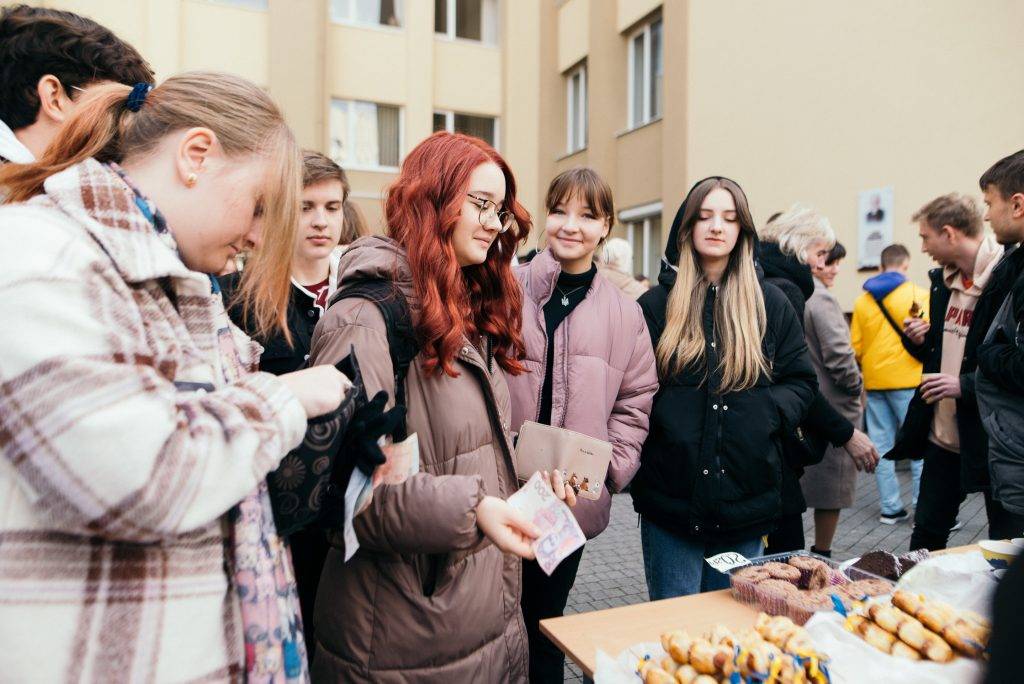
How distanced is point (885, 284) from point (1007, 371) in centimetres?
328

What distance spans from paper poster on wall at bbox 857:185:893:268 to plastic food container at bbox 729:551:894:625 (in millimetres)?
7322

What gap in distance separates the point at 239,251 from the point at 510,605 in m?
1.15

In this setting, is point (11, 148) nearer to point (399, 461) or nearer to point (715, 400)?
point (399, 461)

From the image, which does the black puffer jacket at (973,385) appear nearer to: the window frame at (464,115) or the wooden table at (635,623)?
the wooden table at (635,623)

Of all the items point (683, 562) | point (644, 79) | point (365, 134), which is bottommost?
point (683, 562)

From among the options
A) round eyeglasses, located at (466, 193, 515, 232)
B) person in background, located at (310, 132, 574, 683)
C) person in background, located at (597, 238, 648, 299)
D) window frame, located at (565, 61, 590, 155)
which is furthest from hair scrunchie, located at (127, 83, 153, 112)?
window frame, located at (565, 61, 590, 155)

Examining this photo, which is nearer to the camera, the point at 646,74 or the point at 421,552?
the point at 421,552

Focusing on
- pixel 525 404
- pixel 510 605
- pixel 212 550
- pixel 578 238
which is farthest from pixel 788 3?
pixel 212 550

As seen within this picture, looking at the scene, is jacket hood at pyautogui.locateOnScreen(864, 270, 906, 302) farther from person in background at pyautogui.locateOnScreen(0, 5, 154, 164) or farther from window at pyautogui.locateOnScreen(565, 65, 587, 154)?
window at pyautogui.locateOnScreen(565, 65, 587, 154)

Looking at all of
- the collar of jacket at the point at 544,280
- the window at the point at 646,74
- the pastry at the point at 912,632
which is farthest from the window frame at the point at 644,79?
the pastry at the point at 912,632

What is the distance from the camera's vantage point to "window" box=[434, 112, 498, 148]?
48.5 ft

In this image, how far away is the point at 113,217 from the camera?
40.4 inches

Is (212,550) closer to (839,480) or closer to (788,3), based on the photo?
(839,480)

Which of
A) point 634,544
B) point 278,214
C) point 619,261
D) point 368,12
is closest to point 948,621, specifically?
point 278,214
